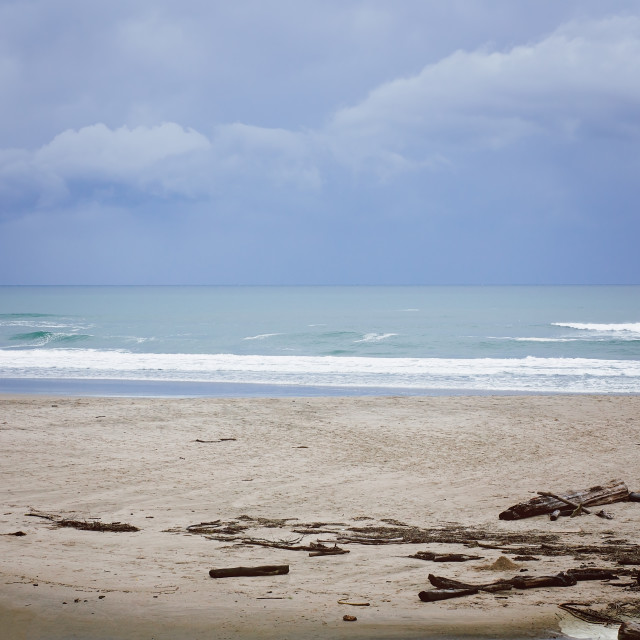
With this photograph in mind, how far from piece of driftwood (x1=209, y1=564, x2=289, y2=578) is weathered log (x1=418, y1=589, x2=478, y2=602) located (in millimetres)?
1141

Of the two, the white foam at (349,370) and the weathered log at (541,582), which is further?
the white foam at (349,370)

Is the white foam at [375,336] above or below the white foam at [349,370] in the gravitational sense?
above

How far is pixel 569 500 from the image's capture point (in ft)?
24.1

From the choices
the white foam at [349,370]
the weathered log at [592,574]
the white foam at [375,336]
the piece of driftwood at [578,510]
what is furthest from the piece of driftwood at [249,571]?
the white foam at [375,336]

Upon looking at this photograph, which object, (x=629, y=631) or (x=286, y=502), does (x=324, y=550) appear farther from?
(x=629, y=631)

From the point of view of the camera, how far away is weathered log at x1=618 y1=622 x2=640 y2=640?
381cm

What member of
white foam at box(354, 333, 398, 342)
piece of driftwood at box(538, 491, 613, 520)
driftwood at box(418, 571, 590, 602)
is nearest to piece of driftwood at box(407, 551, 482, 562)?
driftwood at box(418, 571, 590, 602)

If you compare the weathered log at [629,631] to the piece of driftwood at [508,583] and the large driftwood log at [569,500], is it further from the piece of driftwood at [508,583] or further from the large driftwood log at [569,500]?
the large driftwood log at [569,500]

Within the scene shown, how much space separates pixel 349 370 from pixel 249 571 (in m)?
19.5

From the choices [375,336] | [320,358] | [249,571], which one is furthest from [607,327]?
[249,571]

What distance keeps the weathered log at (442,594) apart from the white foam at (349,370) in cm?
1523

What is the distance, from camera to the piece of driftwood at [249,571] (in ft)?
16.8

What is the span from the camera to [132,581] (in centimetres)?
504

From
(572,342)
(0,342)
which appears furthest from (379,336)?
(0,342)
